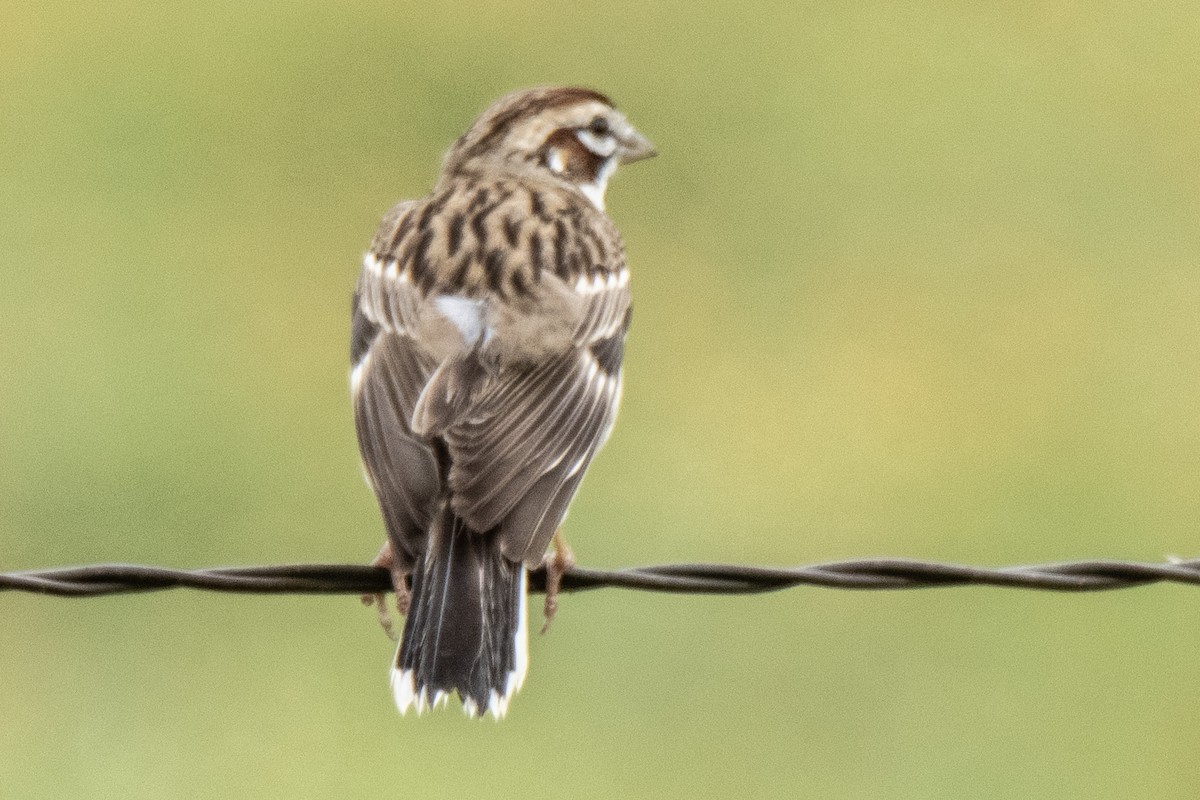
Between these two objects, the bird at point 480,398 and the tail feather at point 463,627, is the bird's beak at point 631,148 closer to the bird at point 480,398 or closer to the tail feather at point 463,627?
the bird at point 480,398

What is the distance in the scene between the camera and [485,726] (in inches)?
450

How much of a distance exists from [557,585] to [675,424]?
7.20 meters

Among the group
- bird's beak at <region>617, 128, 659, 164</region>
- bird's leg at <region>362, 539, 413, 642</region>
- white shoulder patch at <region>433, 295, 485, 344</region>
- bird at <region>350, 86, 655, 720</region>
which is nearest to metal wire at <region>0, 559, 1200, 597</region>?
bird's leg at <region>362, 539, 413, 642</region>

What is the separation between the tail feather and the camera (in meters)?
6.57

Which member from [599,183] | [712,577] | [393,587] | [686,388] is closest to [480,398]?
[393,587]

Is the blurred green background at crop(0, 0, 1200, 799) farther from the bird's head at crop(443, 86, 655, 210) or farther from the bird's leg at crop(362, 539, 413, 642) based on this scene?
the bird's leg at crop(362, 539, 413, 642)

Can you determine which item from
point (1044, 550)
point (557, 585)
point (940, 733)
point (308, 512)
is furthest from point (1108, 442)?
point (557, 585)

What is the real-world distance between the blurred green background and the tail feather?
4.51m

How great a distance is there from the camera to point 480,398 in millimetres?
7105

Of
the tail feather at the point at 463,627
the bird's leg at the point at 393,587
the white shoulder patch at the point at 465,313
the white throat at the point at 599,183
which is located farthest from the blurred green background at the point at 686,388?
the tail feather at the point at 463,627

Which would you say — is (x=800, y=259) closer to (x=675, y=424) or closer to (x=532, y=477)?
(x=675, y=424)

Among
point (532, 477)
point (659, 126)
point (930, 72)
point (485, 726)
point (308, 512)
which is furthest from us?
point (930, 72)

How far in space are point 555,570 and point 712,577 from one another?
0.93 m

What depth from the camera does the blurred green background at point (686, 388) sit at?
1165cm
